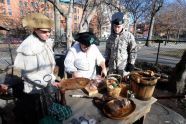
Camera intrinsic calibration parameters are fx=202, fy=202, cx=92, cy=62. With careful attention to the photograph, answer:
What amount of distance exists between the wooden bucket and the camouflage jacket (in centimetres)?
127

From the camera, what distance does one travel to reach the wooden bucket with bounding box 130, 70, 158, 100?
2.62m

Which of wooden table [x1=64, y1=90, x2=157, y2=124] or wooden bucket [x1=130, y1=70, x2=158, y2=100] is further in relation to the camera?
wooden bucket [x1=130, y1=70, x2=158, y2=100]

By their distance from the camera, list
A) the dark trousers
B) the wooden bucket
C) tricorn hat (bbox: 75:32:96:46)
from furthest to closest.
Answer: tricorn hat (bbox: 75:32:96:46), the dark trousers, the wooden bucket

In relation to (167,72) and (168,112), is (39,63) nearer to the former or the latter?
(168,112)

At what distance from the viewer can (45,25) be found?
2910 mm

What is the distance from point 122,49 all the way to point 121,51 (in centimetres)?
5

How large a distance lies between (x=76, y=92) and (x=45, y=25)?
1.09m

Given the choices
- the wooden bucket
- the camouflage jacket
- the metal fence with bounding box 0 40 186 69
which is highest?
the camouflage jacket

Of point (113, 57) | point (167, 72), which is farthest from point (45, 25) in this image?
point (167, 72)

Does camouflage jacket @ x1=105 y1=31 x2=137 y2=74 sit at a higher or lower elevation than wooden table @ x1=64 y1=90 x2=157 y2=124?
higher

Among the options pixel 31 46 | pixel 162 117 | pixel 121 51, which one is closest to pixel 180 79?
pixel 162 117

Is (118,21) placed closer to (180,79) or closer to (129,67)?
(129,67)

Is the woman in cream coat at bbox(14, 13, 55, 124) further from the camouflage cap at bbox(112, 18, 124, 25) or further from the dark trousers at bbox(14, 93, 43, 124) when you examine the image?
the camouflage cap at bbox(112, 18, 124, 25)

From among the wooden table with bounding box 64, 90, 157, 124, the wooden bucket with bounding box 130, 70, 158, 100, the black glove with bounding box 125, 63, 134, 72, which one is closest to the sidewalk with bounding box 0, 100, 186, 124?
the black glove with bounding box 125, 63, 134, 72
